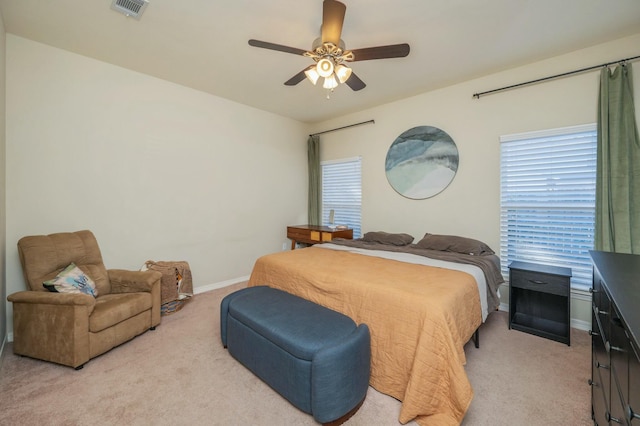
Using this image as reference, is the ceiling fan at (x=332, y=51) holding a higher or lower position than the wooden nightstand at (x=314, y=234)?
higher

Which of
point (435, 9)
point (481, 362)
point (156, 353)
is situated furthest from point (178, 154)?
point (481, 362)

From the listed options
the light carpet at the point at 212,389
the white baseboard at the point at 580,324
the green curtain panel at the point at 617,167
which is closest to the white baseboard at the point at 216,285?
the light carpet at the point at 212,389

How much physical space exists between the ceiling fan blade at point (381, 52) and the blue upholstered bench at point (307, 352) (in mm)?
1957

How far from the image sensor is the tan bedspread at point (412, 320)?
61.4 inches

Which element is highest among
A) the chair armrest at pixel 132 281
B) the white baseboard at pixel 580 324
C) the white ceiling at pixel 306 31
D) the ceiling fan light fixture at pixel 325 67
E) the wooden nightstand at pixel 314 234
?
the white ceiling at pixel 306 31

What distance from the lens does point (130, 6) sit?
210cm

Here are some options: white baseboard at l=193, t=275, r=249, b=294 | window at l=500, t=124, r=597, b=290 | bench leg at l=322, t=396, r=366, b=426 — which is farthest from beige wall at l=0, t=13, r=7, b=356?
window at l=500, t=124, r=597, b=290

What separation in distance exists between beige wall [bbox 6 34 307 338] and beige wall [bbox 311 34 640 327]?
1.67m

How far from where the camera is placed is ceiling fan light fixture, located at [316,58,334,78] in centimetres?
205

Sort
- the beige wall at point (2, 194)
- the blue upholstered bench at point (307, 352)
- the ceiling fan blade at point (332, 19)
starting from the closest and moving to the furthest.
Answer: the blue upholstered bench at point (307, 352) < the ceiling fan blade at point (332, 19) < the beige wall at point (2, 194)

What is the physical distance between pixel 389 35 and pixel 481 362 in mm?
2903

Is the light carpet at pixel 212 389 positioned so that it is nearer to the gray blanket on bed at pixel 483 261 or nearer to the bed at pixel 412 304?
the bed at pixel 412 304

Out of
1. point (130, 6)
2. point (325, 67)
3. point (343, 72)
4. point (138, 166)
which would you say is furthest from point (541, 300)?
point (138, 166)

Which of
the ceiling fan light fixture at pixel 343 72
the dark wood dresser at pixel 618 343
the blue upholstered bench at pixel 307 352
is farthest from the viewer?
the ceiling fan light fixture at pixel 343 72
